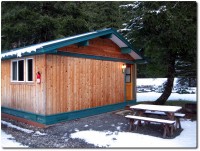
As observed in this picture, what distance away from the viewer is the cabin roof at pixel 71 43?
7.16 metres

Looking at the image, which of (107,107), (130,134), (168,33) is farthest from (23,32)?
(130,134)

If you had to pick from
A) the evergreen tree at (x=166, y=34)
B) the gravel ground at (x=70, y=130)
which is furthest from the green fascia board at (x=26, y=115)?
the evergreen tree at (x=166, y=34)

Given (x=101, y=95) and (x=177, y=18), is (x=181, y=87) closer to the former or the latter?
(x=177, y=18)

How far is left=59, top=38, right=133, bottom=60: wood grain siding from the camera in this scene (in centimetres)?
862

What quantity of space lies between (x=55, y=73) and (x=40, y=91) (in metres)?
0.80

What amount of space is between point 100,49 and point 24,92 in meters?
3.64

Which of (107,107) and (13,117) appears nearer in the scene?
(13,117)

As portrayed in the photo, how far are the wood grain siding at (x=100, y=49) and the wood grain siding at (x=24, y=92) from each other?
1096mm

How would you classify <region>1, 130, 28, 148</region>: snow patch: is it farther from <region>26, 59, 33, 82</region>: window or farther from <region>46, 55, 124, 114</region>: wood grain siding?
<region>26, 59, 33, 82</region>: window

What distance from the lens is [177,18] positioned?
395 inches

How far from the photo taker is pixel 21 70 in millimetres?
8648

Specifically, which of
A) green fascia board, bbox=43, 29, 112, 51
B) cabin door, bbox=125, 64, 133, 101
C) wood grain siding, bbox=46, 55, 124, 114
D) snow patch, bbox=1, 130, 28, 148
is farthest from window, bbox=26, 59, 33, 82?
cabin door, bbox=125, 64, 133, 101

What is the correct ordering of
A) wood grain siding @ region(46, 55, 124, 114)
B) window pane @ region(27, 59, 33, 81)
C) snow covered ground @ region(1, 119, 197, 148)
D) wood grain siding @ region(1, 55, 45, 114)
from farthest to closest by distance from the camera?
window pane @ region(27, 59, 33, 81)
wood grain siding @ region(46, 55, 124, 114)
wood grain siding @ region(1, 55, 45, 114)
snow covered ground @ region(1, 119, 197, 148)

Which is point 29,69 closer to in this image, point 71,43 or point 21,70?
point 21,70
